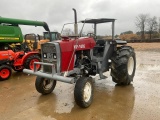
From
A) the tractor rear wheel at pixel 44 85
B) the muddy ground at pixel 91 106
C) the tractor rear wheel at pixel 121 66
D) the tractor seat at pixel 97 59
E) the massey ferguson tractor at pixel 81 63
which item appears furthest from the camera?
the tractor rear wheel at pixel 121 66

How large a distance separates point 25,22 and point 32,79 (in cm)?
347

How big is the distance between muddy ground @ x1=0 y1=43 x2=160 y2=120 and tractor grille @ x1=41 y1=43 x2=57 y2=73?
34.6 inches

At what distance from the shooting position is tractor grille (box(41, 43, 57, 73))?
4.97 meters

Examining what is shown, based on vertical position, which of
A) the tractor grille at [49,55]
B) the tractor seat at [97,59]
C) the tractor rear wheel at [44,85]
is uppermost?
the tractor grille at [49,55]

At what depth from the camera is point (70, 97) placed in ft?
18.3

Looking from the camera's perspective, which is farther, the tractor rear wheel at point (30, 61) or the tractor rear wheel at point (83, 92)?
the tractor rear wheel at point (30, 61)

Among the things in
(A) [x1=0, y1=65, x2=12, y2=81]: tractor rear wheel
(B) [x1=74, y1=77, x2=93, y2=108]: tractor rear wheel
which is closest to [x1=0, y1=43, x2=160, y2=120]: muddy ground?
(B) [x1=74, y1=77, x2=93, y2=108]: tractor rear wheel

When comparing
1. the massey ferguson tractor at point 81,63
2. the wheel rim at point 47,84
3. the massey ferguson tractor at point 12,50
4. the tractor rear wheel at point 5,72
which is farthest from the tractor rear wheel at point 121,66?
the tractor rear wheel at point 5,72

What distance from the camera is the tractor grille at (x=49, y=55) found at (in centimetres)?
497

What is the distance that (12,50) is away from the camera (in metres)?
9.80

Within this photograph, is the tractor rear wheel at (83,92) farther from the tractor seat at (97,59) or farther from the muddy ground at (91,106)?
the tractor seat at (97,59)

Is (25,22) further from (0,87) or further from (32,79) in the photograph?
(0,87)

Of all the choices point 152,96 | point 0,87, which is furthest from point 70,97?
point 0,87

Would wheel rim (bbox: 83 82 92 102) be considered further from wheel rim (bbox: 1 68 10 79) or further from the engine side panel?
wheel rim (bbox: 1 68 10 79)
